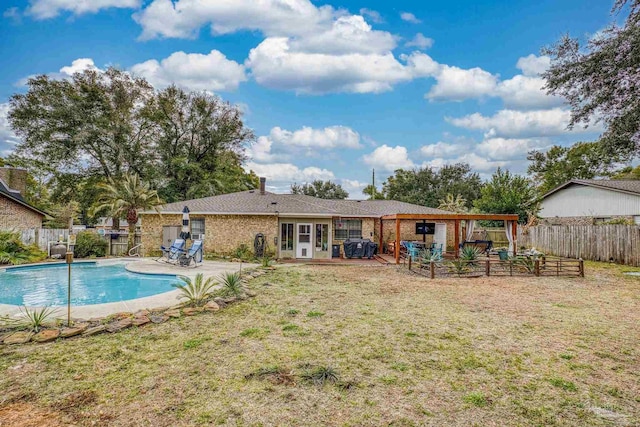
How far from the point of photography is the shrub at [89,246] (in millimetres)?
Result: 16312

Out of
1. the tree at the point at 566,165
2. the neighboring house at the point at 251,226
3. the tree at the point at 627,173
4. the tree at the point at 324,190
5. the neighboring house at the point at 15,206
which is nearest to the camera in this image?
the neighboring house at the point at 251,226

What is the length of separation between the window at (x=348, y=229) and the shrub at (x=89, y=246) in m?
11.8

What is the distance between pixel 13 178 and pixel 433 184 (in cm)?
3928

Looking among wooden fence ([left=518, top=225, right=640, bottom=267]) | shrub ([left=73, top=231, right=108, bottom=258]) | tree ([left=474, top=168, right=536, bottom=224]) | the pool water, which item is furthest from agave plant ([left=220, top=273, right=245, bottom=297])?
tree ([left=474, top=168, right=536, bottom=224])

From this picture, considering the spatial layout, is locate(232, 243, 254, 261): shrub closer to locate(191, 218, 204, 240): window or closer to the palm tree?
locate(191, 218, 204, 240): window

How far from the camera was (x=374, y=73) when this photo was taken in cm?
1636

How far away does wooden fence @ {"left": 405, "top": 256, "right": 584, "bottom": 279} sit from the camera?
40.5 feet

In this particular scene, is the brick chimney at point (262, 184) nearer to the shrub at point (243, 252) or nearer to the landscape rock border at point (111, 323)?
the shrub at point (243, 252)

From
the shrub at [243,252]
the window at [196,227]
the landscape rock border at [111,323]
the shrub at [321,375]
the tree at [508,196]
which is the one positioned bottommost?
the shrub at [321,375]

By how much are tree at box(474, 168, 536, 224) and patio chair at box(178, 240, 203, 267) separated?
20.9 m

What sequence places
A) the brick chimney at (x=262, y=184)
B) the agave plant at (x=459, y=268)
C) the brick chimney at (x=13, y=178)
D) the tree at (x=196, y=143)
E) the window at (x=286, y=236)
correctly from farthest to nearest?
the tree at (x=196, y=143)
the brick chimney at (x=13, y=178)
the brick chimney at (x=262, y=184)
the window at (x=286, y=236)
the agave plant at (x=459, y=268)

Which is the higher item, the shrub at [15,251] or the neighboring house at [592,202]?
the neighboring house at [592,202]

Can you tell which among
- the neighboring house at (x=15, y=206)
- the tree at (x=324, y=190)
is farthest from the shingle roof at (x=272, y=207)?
the tree at (x=324, y=190)

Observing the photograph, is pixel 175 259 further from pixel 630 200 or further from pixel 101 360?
pixel 630 200
